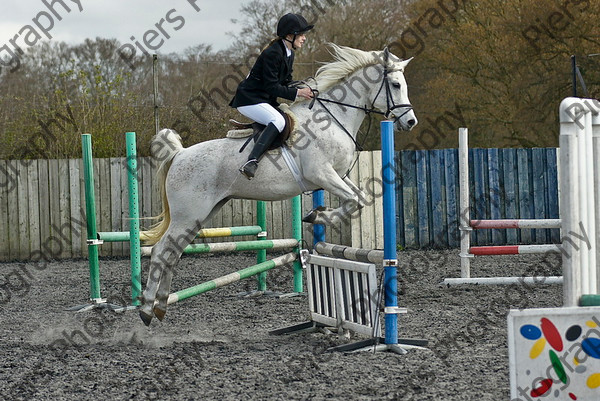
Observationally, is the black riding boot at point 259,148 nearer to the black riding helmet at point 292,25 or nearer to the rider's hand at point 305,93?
the rider's hand at point 305,93

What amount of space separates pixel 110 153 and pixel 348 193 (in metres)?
7.94

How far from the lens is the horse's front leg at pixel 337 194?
542cm

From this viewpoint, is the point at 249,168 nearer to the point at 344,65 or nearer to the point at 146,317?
the point at 344,65

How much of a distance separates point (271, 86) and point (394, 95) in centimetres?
89

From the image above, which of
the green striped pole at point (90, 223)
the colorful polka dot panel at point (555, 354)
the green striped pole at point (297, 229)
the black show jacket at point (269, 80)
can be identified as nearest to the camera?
the colorful polka dot panel at point (555, 354)

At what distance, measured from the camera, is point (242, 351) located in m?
4.74

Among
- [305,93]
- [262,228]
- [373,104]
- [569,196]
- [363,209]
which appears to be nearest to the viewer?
[569,196]

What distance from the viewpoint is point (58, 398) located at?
3.65 m

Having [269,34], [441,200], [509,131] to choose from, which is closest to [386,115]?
[441,200]

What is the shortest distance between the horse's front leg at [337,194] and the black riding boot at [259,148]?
403 millimetres

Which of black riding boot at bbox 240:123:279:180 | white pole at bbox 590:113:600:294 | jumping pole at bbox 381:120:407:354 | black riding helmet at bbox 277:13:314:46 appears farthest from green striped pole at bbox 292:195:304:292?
white pole at bbox 590:113:600:294

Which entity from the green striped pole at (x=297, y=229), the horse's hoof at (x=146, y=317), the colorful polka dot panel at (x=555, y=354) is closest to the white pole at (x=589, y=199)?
the colorful polka dot panel at (x=555, y=354)

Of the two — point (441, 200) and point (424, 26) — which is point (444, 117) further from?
point (441, 200)

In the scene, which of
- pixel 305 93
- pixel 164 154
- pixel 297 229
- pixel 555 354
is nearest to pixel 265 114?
pixel 305 93
